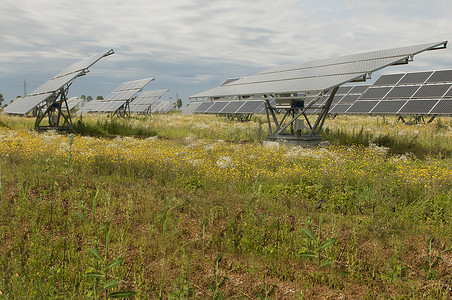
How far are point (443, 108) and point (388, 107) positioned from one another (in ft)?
11.6

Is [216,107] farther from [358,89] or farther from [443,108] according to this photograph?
[443,108]

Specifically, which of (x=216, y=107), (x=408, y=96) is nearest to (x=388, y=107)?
(x=408, y=96)

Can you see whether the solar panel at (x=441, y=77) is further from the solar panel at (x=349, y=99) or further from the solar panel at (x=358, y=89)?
the solar panel at (x=358, y=89)

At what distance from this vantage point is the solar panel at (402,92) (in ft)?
75.8

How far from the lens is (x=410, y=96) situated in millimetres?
22750

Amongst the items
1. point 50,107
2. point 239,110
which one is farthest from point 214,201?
point 239,110

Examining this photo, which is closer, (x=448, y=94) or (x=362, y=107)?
(x=448, y=94)

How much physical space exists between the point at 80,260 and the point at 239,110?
26.3 metres

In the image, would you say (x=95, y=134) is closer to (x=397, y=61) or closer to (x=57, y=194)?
(x=57, y=194)

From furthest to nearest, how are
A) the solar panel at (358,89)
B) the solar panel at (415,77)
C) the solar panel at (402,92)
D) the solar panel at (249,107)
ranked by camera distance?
the solar panel at (358,89)
the solar panel at (249,107)
the solar panel at (415,77)
the solar panel at (402,92)

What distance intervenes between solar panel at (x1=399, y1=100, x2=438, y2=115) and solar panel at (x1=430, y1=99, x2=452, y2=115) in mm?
274

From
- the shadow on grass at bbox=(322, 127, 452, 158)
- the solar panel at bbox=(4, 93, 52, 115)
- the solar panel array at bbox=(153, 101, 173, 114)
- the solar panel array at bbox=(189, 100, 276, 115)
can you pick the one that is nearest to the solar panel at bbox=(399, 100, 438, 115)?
the shadow on grass at bbox=(322, 127, 452, 158)

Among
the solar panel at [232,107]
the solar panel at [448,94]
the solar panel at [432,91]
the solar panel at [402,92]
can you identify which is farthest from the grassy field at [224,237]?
the solar panel at [232,107]

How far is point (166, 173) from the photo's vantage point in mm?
8148
